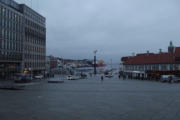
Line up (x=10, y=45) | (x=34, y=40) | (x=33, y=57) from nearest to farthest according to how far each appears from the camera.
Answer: (x=10, y=45)
(x=33, y=57)
(x=34, y=40)

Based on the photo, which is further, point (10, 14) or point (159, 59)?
point (10, 14)

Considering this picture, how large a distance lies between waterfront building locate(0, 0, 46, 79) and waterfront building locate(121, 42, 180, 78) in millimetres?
33825

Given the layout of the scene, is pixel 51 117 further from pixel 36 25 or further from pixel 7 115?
pixel 36 25

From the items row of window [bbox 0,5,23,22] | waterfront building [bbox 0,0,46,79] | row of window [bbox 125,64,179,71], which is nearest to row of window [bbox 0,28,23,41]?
waterfront building [bbox 0,0,46,79]

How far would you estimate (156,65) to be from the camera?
57.6 m

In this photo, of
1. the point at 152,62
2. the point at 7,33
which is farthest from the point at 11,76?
the point at 152,62

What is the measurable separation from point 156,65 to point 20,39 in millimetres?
42872

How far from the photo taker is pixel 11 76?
191 ft

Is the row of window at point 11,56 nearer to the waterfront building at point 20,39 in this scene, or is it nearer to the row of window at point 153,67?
the waterfront building at point 20,39

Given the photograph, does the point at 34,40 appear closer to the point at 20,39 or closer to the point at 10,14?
the point at 20,39

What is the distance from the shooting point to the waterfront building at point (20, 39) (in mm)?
55625

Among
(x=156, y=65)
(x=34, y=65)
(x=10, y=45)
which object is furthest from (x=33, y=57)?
(x=156, y=65)

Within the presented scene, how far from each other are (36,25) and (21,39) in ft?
42.1

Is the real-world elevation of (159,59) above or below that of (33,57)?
below
